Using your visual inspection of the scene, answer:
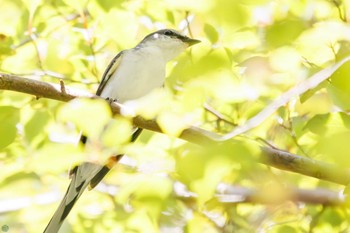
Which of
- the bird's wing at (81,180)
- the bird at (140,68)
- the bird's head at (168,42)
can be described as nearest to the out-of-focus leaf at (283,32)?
the bird's wing at (81,180)

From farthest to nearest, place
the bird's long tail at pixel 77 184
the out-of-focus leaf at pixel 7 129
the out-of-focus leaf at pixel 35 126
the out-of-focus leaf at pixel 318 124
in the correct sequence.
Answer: the bird's long tail at pixel 77 184 → the out-of-focus leaf at pixel 35 126 → the out-of-focus leaf at pixel 7 129 → the out-of-focus leaf at pixel 318 124

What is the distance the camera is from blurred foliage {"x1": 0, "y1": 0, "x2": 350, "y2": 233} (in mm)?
1227

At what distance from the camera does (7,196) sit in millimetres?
2406

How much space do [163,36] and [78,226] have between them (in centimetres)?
161

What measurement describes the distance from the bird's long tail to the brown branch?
0.38 metres

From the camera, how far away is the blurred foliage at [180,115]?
1227mm

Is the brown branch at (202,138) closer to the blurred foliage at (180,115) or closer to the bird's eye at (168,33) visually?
the blurred foliage at (180,115)

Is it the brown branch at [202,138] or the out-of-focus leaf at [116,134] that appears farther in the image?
the brown branch at [202,138]

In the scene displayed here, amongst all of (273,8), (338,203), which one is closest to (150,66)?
(338,203)

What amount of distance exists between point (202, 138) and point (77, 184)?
1.67 m

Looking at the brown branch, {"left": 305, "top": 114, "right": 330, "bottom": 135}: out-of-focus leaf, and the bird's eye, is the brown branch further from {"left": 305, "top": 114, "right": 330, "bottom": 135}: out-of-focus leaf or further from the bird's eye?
the bird's eye

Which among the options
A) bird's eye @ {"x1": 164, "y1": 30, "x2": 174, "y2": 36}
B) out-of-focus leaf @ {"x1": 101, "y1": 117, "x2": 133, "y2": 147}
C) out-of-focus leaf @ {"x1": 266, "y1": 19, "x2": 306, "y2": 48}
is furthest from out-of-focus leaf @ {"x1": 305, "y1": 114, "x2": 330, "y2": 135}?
bird's eye @ {"x1": 164, "y1": 30, "x2": 174, "y2": 36}

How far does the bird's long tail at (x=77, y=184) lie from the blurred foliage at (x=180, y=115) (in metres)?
0.04

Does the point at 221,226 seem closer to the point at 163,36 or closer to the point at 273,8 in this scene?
the point at 273,8
